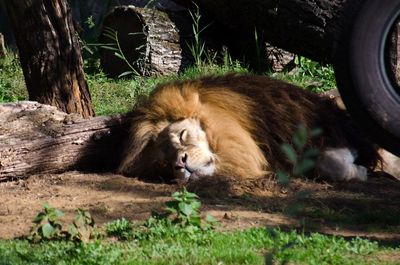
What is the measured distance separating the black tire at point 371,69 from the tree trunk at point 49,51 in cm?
315

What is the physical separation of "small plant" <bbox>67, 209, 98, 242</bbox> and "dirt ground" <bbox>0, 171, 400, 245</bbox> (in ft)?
1.54

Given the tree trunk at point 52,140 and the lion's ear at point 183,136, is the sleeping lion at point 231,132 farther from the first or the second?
the tree trunk at point 52,140

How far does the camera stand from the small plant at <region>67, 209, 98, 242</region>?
4.90 m

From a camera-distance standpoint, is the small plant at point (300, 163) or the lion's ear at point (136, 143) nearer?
the small plant at point (300, 163)

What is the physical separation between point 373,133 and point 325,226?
2.23 ft

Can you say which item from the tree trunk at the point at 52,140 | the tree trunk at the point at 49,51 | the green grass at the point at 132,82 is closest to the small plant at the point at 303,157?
the tree trunk at the point at 52,140

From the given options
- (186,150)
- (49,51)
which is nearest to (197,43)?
(49,51)

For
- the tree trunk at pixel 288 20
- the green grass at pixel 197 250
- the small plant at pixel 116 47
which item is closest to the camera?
the green grass at pixel 197 250

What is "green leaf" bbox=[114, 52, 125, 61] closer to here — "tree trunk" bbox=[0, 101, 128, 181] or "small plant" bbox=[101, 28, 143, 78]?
"small plant" bbox=[101, 28, 143, 78]

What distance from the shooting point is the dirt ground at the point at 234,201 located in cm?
549

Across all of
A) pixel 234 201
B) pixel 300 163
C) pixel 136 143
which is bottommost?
pixel 234 201

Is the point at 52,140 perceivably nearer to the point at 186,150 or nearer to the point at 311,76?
the point at 186,150

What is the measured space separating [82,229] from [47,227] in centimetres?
20

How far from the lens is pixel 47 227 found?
16.4 ft
